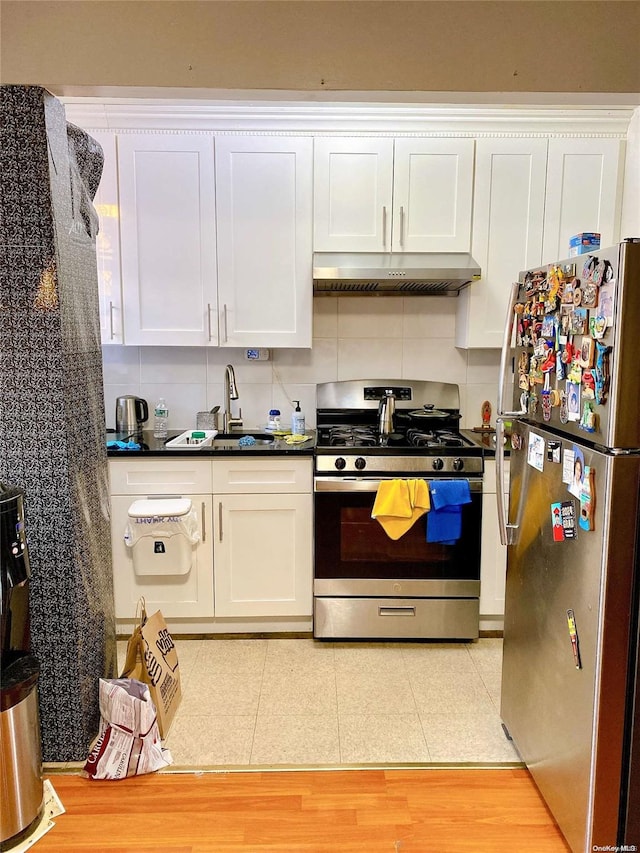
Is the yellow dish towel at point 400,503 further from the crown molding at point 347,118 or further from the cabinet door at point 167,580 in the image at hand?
the crown molding at point 347,118

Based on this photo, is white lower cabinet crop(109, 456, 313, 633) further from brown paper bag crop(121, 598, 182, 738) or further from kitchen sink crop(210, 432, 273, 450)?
brown paper bag crop(121, 598, 182, 738)

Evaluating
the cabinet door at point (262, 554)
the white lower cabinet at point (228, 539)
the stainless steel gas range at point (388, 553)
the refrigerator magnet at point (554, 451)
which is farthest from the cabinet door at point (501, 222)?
the refrigerator magnet at point (554, 451)

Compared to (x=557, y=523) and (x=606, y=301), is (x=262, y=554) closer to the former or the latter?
(x=557, y=523)

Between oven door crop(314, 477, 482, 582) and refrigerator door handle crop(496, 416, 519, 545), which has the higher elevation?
refrigerator door handle crop(496, 416, 519, 545)

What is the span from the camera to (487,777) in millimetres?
2166

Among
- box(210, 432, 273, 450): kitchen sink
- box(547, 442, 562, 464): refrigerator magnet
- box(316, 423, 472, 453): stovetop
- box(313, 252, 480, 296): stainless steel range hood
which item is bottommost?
box(210, 432, 273, 450): kitchen sink

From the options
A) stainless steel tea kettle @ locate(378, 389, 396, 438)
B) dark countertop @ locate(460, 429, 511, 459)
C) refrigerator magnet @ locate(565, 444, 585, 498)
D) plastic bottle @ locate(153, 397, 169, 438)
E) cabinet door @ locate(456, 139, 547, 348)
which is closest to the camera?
refrigerator magnet @ locate(565, 444, 585, 498)

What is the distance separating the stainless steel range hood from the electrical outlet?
0.48m

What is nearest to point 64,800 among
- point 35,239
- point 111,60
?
point 35,239

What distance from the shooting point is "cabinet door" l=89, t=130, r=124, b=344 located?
3.12 meters

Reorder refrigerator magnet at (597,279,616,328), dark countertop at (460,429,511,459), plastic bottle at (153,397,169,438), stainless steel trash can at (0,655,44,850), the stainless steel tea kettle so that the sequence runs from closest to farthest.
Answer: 1. refrigerator magnet at (597,279,616,328)
2. stainless steel trash can at (0,655,44,850)
3. dark countertop at (460,429,511,459)
4. the stainless steel tea kettle
5. plastic bottle at (153,397,169,438)

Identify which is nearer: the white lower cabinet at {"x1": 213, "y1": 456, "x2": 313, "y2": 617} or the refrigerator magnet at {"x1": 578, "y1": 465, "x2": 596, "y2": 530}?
the refrigerator magnet at {"x1": 578, "y1": 465, "x2": 596, "y2": 530}

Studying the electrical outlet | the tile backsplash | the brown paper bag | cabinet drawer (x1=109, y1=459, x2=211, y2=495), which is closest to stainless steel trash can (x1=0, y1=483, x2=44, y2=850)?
the brown paper bag

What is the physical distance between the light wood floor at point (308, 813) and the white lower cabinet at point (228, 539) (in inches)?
39.7
